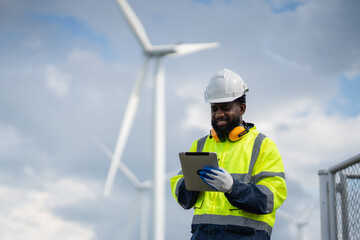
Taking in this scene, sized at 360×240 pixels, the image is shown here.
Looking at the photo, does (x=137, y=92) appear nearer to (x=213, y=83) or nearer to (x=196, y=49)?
(x=196, y=49)

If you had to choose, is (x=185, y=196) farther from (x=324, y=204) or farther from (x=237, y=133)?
(x=324, y=204)

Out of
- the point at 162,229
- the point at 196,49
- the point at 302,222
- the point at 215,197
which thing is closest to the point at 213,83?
the point at 215,197

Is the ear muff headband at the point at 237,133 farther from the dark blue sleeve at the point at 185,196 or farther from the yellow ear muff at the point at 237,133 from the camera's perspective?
the dark blue sleeve at the point at 185,196

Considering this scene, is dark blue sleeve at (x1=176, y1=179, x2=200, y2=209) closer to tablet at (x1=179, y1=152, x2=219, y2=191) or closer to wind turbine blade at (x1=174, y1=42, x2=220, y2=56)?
tablet at (x1=179, y1=152, x2=219, y2=191)

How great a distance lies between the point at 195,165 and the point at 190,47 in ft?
44.3

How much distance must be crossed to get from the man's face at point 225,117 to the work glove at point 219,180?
2.13 feet

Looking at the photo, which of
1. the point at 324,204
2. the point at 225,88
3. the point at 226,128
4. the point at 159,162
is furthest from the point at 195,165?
the point at 159,162

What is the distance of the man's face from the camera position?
5.04 meters

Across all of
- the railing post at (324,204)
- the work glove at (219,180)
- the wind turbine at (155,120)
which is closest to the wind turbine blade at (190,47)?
the wind turbine at (155,120)

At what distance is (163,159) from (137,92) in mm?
2250

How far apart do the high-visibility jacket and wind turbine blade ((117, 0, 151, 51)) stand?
11.0 m

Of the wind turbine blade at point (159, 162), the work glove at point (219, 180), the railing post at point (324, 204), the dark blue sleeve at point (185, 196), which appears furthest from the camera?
the wind turbine blade at point (159, 162)

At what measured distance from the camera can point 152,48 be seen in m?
16.7

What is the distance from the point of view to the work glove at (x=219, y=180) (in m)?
4.41
